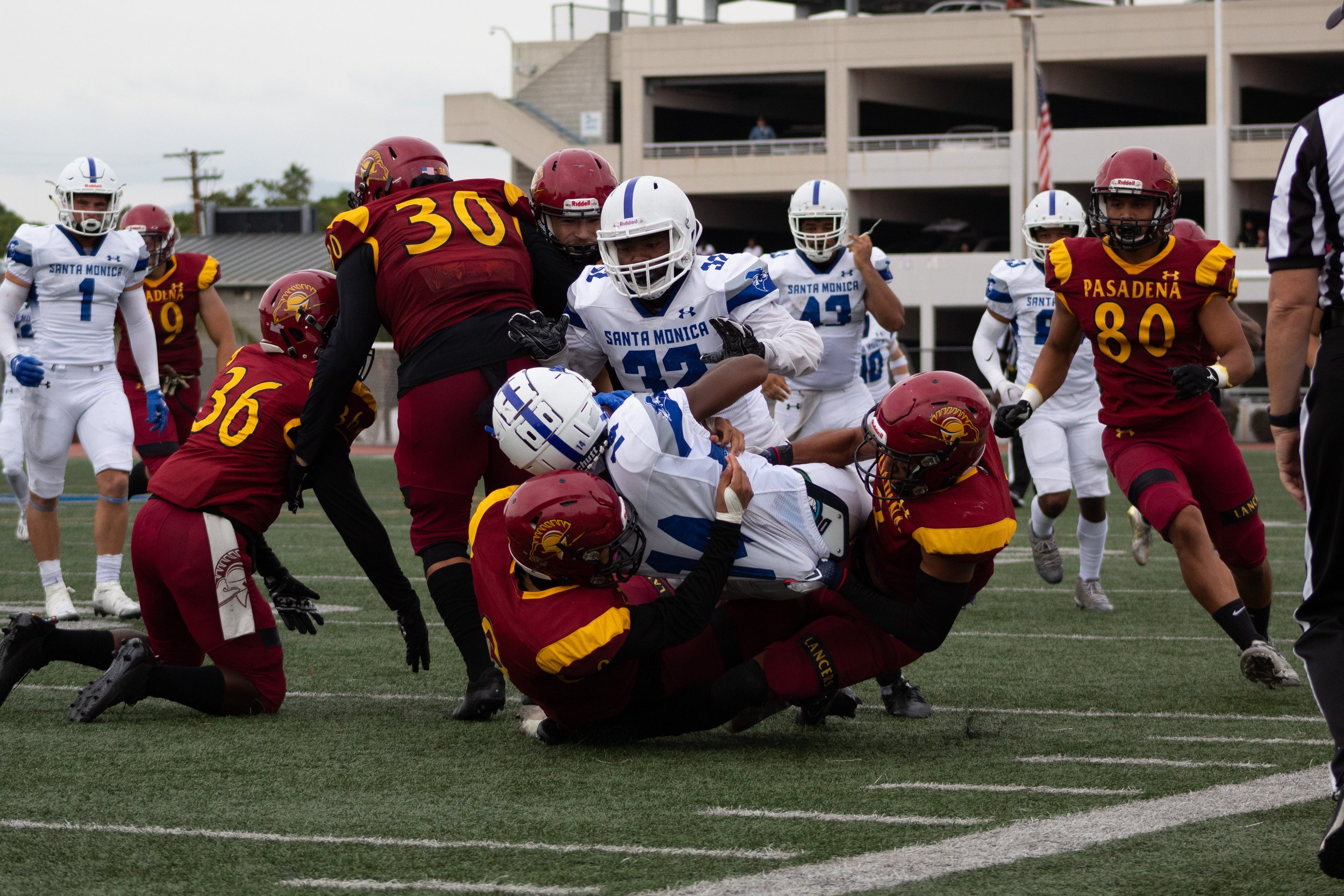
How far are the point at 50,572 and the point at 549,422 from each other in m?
3.97

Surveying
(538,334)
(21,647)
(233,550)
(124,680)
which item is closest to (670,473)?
(538,334)

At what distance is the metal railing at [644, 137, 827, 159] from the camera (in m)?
33.3

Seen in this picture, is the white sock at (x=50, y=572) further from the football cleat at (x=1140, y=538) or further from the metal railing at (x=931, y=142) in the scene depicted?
the metal railing at (x=931, y=142)

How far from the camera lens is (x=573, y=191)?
512cm

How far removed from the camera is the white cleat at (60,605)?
6957mm

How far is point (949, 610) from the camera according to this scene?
412cm

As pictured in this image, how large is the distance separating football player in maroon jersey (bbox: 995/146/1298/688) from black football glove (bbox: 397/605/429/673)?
1928 mm

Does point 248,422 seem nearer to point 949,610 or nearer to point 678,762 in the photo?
point 678,762

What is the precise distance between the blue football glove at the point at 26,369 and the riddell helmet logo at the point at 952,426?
4.74 m

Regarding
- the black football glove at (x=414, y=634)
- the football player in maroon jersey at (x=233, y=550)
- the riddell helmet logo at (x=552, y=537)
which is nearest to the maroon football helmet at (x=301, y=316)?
the football player in maroon jersey at (x=233, y=550)

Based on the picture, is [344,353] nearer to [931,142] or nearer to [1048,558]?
[1048,558]

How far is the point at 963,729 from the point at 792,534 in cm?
82

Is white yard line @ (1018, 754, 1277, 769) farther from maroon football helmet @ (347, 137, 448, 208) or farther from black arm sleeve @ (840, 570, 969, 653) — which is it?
maroon football helmet @ (347, 137, 448, 208)

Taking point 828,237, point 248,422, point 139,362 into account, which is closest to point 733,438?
point 248,422
